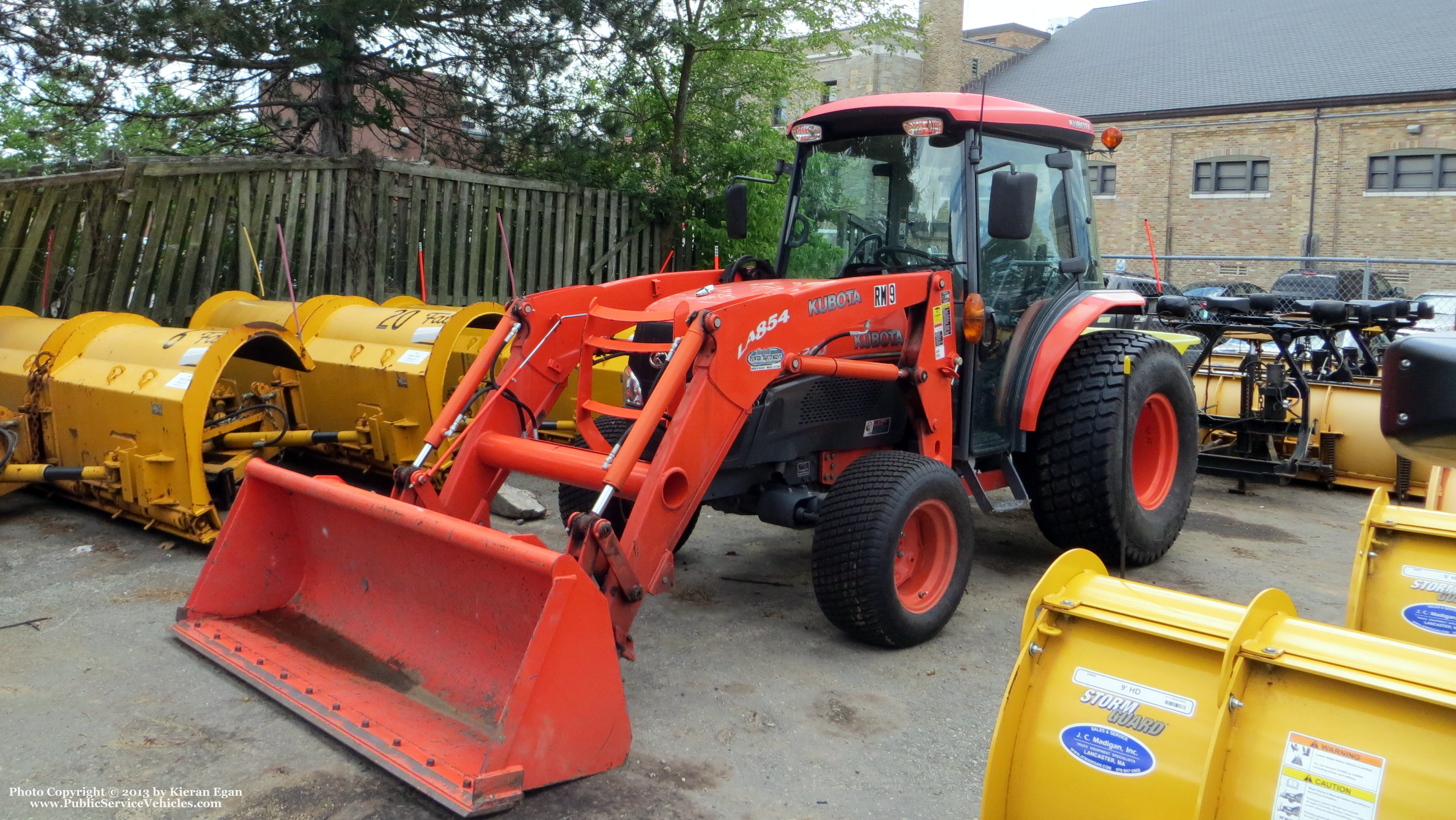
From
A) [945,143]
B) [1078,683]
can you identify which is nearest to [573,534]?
[1078,683]

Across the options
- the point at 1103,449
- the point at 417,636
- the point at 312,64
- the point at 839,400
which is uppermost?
the point at 312,64

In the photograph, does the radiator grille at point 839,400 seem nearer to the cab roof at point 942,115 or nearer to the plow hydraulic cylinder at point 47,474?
the cab roof at point 942,115

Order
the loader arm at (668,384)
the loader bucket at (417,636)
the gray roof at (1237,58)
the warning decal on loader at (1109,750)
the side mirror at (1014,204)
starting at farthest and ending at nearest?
the gray roof at (1237,58) → the side mirror at (1014,204) → the loader arm at (668,384) → the loader bucket at (417,636) → the warning decal on loader at (1109,750)

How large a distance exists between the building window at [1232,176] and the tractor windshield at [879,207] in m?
27.3

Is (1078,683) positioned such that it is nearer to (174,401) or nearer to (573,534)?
(573,534)

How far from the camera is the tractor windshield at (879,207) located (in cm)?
514

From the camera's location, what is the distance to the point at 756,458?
4.59 metres

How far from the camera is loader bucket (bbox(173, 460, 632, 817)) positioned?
311 centimetres

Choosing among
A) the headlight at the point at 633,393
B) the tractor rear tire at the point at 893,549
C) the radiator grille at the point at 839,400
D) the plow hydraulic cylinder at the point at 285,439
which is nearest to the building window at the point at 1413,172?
the radiator grille at the point at 839,400

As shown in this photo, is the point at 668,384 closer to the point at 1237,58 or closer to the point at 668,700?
the point at 668,700

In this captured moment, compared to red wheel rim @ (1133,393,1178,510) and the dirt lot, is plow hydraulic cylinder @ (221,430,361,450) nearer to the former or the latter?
the dirt lot

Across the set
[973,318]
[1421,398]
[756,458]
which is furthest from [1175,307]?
[1421,398]

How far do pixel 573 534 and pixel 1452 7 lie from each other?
33.8 meters

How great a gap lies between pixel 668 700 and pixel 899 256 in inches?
98.5
